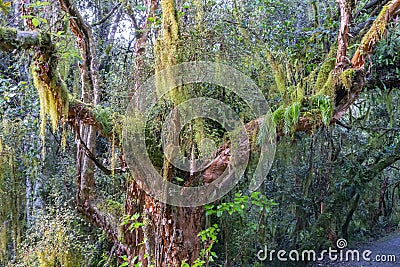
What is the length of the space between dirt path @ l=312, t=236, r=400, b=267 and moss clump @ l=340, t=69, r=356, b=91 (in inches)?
144

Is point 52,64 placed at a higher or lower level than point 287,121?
higher

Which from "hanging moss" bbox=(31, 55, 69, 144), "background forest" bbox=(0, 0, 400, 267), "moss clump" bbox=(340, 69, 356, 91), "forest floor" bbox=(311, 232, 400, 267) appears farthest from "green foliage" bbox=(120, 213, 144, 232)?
"forest floor" bbox=(311, 232, 400, 267)

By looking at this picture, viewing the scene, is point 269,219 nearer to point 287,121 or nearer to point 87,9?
point 287,121

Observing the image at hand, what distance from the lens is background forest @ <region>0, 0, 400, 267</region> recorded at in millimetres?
2672

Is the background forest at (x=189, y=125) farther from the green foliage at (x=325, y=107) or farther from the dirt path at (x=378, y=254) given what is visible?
A: the dirt path at (x=378, y=254)

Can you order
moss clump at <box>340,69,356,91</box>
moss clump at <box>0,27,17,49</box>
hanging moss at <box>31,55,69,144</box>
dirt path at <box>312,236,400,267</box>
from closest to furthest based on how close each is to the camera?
1. moss clump at <box>0,27,17,49</box>
2. hanging moss at <box>31,55,69,144</box>
3. moss clump at <box>340,69,356,91</box>
4. dirt path at <box>312,236,400,267</box>

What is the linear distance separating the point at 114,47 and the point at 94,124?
293 cm

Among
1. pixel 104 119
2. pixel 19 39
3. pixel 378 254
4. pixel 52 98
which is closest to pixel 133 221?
pixel 104 119

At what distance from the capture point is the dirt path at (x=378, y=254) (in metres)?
5.28

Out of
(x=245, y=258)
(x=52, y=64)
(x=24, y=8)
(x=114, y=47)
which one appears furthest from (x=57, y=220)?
(x=114, y=47)

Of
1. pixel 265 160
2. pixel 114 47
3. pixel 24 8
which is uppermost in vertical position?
pixel 114 47

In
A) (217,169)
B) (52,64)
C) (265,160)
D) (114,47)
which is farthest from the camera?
(114,47)

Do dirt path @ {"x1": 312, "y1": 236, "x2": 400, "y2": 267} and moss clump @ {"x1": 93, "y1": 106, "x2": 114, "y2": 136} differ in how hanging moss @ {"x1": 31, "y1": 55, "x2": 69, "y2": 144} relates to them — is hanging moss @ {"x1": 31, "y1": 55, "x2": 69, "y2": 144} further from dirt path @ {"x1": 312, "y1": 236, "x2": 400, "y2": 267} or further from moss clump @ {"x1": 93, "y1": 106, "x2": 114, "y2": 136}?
dirt path @ {"x1": 312, "y1": 236, "x2": 400, "y2": 267}

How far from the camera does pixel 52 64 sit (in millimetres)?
2426
